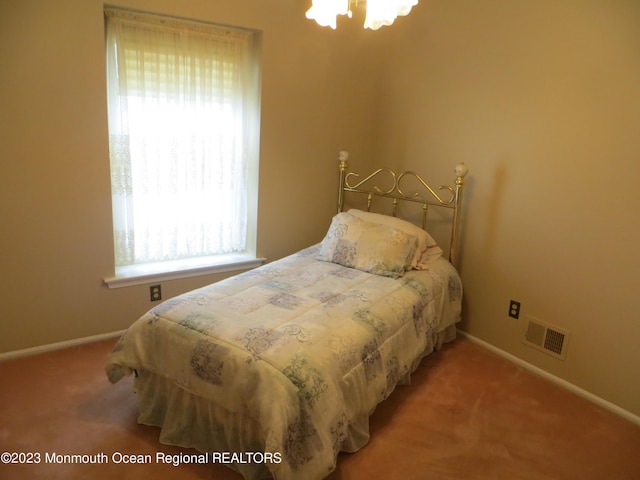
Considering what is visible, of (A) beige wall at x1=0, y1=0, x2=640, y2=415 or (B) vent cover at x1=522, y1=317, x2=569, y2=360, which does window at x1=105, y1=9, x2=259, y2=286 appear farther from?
(B) vent cover at x1=522, y1=317, x2=569, y2=360

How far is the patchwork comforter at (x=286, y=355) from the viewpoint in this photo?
169 cm

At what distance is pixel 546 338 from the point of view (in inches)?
108

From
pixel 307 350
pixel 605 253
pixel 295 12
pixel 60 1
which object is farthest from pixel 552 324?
pixel 60 1

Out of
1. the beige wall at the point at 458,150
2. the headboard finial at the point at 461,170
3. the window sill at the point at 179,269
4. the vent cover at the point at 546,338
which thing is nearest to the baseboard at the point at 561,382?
the beige wall at the point at 458,150

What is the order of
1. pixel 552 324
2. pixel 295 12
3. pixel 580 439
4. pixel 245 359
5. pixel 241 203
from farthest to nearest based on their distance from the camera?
pixel 241 203, pixel 295 12, pixel 552 324, pixel 580 439, pixel 245 359

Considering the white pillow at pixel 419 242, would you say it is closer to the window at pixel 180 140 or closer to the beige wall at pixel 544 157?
the beige wall at pixel 544 157

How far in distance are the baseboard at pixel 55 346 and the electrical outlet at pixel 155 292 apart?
0.29 meters

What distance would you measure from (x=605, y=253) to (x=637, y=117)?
2.33 feet

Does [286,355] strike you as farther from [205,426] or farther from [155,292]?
[155,292]

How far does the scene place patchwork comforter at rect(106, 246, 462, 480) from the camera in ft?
5.55

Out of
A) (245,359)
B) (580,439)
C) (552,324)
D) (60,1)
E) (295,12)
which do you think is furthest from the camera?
(295,12)

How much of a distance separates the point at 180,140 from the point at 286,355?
1.83 m

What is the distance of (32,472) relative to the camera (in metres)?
1.83

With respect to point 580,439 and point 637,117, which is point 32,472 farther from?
point 637,117
